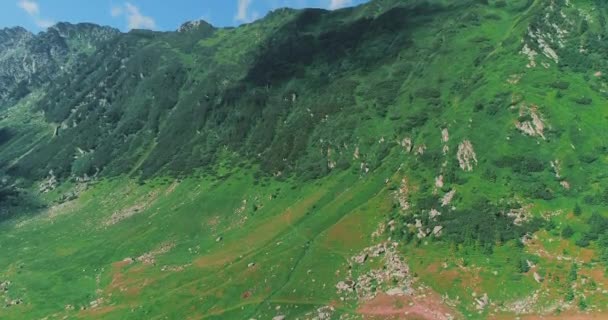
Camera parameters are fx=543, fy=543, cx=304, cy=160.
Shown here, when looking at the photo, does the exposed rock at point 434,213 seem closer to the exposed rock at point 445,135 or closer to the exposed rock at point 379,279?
the exposed rock at point 379,279

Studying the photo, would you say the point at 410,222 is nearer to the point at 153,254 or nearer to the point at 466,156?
the point at 466,156

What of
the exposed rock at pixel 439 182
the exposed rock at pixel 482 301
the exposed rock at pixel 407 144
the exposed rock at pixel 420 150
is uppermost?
the exposed rock at pixel 407 144

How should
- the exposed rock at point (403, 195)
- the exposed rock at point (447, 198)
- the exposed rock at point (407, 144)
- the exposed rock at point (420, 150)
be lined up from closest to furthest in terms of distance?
the exposed rock at point (447, 198)
the exposed rock at point (403, 195)
the exposed rock at point (420, 150)
the exposed rock at point (407, 144)

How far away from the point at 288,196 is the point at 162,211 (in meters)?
49.8

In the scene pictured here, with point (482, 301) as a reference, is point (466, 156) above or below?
above

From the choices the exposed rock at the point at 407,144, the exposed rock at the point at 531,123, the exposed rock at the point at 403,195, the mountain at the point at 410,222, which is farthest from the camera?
the exposed rock at the point at 407,144

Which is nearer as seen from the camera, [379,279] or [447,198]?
[379,279]

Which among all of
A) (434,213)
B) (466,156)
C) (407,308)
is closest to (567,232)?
(434,213)

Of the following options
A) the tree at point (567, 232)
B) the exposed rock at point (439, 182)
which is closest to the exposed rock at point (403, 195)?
the exposed rock at point (439, 182)

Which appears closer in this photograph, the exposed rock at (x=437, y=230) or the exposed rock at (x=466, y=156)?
the exposed rock at (x=437, y=230)

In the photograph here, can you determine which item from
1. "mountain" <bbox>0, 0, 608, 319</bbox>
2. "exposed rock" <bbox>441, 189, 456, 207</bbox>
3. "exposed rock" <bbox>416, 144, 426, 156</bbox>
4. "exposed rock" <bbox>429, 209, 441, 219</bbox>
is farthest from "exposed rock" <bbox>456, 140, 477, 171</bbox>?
"exposed rock" <bbox>429, 209, 441, 219</bbox>

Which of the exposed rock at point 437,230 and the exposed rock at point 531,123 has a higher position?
the exposed rock at point 531,123

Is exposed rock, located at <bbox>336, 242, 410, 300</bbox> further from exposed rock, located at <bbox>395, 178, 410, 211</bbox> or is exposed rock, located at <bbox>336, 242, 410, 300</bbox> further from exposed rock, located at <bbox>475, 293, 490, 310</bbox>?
exposed rock, located at <bbox>395, 178, 410, 211</bbox>

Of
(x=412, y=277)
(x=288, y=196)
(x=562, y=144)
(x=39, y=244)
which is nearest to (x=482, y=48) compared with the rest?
(x=562, y=144)
